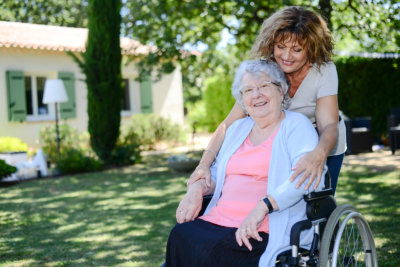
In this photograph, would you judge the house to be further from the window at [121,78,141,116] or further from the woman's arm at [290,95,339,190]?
the woman's arm at [290,95,339,190]

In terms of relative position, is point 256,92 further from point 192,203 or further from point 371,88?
point 371,88

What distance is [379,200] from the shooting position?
5.55m

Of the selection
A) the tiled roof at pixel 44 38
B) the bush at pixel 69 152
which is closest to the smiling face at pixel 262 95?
the bush at pixel 69 152

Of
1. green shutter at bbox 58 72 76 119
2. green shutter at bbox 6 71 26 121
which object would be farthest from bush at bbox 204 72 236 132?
green shutter at bbox 6 71 26 121

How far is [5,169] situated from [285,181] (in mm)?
6543

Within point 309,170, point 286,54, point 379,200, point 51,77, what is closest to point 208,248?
point 309,170

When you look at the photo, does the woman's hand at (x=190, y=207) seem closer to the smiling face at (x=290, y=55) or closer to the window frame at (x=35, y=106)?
the smiling face at (x=290, y=55)

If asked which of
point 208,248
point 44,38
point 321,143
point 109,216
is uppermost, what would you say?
point 44,38

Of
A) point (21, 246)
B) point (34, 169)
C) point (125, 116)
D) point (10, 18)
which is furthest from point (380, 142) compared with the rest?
point (21, 246)

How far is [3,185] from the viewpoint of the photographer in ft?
26.5

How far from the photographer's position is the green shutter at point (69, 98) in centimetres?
1253

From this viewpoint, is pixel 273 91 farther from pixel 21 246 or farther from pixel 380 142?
pixel 380 142

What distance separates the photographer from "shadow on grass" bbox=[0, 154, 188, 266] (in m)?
4.00

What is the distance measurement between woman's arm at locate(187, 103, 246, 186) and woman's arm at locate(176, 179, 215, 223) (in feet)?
0.10
